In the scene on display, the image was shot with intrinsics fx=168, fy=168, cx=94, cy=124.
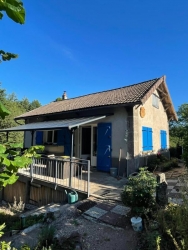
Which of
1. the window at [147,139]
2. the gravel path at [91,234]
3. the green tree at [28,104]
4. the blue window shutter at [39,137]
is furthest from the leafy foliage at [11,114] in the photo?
the window at [147,139]

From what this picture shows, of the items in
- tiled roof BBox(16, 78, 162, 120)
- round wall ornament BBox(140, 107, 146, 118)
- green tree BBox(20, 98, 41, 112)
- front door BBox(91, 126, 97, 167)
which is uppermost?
green tree BBox(20, 98, 41, 112)

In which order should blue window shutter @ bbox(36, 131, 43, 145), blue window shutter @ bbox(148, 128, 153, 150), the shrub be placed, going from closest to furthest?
A: the shrub
blue window shutter @ bbox(148, 128, 153, 150)
blue window shutter @ bbox(36, 131, 43, 145)

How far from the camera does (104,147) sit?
11.9 meters

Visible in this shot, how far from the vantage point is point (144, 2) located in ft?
33.1

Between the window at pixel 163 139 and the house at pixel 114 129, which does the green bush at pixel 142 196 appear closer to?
the house at pixel 114 129

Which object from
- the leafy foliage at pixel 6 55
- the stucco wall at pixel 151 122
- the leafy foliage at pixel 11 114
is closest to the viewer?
the leafy foliage at pixel 6 55

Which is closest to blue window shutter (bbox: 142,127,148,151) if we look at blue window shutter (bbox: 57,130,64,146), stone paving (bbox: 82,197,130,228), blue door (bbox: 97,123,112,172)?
blue door (bbox: 97,123,112,172)

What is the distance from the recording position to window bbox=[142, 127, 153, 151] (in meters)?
12.6

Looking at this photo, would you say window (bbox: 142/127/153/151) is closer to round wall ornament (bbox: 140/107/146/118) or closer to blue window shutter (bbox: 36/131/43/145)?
round wall ornament (bbox: 140/107/146/118)

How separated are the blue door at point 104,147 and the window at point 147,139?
2.71 meters

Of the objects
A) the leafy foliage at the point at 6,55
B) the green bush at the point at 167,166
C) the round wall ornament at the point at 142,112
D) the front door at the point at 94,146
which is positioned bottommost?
the green bush at the point at 167,166

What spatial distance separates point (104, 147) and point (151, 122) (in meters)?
5.01

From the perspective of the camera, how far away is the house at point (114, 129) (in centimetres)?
1109

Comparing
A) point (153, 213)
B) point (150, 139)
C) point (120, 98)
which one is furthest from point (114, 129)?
point (153, 213)
